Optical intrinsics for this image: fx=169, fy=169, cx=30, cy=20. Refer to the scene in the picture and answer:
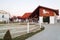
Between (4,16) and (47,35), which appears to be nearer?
(47,35)

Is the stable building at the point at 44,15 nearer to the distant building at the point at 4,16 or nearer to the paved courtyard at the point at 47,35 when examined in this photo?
the distant building at the point at 4,16

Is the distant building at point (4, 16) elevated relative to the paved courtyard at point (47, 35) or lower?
elevated

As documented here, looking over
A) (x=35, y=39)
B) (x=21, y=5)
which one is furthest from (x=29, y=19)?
(x=35, y=39)

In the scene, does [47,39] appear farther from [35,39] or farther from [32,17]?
[32,17]

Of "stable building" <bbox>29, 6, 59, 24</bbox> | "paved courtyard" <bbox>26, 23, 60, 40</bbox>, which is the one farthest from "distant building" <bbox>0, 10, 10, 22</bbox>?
"paved courtyard" <bbox>26, 23, 60, 40</bbox>

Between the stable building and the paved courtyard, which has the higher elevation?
the stable building

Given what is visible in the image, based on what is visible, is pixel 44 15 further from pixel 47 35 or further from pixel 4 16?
pixel 47 35

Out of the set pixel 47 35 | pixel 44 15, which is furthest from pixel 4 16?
pixel 47 35

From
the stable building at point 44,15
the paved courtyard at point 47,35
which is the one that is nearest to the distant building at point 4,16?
the stable building at point 44,15

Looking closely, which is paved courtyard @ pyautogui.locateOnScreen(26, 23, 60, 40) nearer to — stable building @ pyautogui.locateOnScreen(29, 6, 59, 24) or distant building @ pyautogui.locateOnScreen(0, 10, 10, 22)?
stable building @ pyautogui.locateOnScreen(29, 6, 59, 24)

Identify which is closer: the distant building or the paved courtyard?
the paved courtyard

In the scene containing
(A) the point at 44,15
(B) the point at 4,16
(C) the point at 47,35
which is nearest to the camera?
(C) the point at 47,35

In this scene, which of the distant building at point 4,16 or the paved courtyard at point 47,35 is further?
the distant building at point 4,16

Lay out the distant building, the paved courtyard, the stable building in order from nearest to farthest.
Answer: the paved courtyard → the stable building → the distant building
